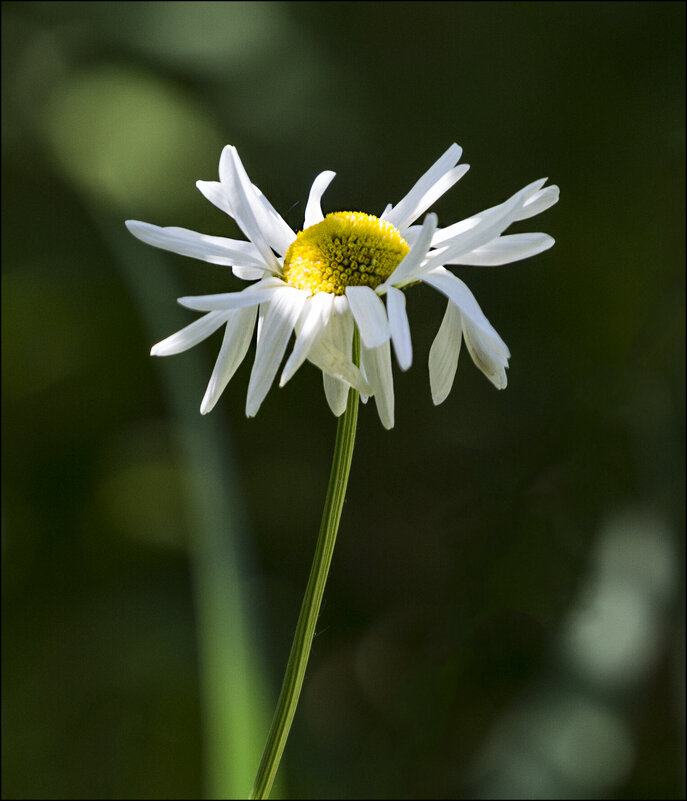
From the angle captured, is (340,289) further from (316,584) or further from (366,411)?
(366,411)

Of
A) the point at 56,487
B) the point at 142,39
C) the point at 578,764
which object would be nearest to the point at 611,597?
the point at 578,764

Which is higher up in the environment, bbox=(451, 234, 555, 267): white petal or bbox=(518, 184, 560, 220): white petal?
bbox=(518, 184, 560, 220): white petal

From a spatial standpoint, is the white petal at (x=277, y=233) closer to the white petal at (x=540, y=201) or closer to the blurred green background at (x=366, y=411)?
the white petal at (x=540, y=201)

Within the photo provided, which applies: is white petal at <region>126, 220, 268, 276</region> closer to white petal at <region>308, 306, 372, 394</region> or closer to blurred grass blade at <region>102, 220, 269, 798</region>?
white petal at <region>308, 306, 372, 394</region>

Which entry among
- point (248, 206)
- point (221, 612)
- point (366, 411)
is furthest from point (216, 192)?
point (366, 411)

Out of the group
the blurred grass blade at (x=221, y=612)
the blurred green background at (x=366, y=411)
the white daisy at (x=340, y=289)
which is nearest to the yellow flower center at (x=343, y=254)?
the white daisy at (x=340, y=289)

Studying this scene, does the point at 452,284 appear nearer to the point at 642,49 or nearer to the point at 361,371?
the point at 361,371

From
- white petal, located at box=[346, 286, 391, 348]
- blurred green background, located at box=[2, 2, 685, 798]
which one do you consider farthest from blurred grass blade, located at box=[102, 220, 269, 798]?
white petal, located at box=[346, 286, 391, 348]
